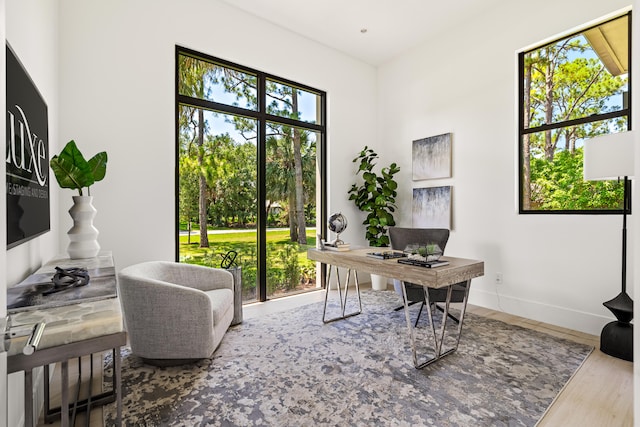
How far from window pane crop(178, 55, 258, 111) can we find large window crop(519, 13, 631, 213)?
301 cm

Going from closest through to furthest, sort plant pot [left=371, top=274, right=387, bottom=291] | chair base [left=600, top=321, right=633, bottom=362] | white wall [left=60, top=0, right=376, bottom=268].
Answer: chair base [left=600, top=321, right=633, bottom=362]
white wall [left=60, top=0, right=376, bottom=268]
plant pot [left=371, top=274, right=387, bottom=291]

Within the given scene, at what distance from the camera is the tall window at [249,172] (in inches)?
135

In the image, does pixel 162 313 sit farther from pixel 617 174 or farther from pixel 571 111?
pixel 571 111

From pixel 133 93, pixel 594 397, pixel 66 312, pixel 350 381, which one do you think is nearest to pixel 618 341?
pixel 594 397

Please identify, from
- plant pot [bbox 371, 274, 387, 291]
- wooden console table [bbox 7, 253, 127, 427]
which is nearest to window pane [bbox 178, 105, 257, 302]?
plant pot [bbox 371, 274, 387, 291]

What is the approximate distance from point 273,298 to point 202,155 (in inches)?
74.5

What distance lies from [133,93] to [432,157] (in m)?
3.42

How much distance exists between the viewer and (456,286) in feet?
9.49

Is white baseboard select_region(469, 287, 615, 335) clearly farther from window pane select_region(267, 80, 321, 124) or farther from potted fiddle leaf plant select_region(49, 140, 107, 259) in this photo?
potted fiddle leaf plant select_region(49, 140, 107, 259)

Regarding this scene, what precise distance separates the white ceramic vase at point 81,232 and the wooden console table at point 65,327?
725mm

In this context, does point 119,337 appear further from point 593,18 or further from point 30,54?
point 593,18

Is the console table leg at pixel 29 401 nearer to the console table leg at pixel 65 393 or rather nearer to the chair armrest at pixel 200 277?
the console table leg at pixel 65 393

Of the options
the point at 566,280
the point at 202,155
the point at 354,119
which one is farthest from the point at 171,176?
the point at 566,280

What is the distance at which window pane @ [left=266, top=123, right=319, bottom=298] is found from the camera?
4.05 meters
